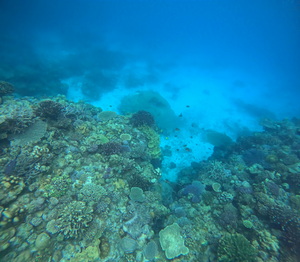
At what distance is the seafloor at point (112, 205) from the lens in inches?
192

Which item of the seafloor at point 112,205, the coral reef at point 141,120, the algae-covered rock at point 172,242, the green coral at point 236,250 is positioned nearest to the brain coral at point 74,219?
the seafloor at point 112,205

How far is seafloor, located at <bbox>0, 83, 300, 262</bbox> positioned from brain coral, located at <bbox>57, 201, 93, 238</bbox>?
0.03m

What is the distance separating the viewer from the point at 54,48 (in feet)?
110

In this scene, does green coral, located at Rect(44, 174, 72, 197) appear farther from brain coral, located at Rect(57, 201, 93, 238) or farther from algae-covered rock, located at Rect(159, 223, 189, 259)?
algae-covered rock, located at Rect(159, 223, 189, 259)

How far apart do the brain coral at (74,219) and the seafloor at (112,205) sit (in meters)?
0.03

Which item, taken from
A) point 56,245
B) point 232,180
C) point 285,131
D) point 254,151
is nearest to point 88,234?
point 56,245

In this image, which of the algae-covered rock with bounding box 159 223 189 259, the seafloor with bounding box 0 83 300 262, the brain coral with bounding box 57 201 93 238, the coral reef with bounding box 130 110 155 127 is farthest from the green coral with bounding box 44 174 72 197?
the coral reef with bounding box 130 110 155 127

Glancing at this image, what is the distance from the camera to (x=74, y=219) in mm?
5031

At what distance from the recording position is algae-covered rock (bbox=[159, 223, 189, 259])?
566 centimetres

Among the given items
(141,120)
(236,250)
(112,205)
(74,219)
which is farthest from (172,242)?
(141,120)

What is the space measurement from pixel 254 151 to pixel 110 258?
13.7m

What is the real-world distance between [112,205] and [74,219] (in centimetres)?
155

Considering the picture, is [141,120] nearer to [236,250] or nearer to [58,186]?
[58,186]

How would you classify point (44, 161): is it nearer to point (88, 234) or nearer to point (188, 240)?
point (88, 234)
